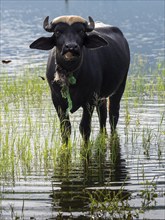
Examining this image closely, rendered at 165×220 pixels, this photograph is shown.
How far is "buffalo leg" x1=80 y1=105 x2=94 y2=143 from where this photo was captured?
9.16 meters

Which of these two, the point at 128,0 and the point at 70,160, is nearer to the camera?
the point at 70,160

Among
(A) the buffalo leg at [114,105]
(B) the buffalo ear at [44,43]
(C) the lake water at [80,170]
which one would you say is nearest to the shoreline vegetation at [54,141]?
(C) the lake water at [80,170]

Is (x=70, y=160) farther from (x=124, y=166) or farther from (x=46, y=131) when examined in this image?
(x=46, y=131)

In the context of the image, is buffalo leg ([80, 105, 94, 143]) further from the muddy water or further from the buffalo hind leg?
the buffalo hind leg

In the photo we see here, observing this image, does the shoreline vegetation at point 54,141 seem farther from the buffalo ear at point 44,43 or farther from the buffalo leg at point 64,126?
the buffalo ear at point 44,43

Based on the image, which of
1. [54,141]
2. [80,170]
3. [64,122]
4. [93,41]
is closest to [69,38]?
[93,41]

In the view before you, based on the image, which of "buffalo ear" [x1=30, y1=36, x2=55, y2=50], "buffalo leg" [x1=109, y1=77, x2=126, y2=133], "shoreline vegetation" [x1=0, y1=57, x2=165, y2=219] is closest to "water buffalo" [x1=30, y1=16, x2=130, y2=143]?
"buffalo ear" [x1=30, y1=36, x2=55, y2=50]

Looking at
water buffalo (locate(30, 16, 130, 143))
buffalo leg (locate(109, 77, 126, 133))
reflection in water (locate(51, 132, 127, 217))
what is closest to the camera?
reflection in water (locate(51, 132, 127, 217))

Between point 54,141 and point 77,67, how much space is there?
92cm

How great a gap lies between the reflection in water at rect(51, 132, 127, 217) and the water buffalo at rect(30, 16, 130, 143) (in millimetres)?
381

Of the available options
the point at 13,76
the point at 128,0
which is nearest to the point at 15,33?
the point at 13,76

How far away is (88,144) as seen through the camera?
889 centimetres

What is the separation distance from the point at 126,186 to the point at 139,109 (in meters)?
4.60

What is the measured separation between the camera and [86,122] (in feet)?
30.2
